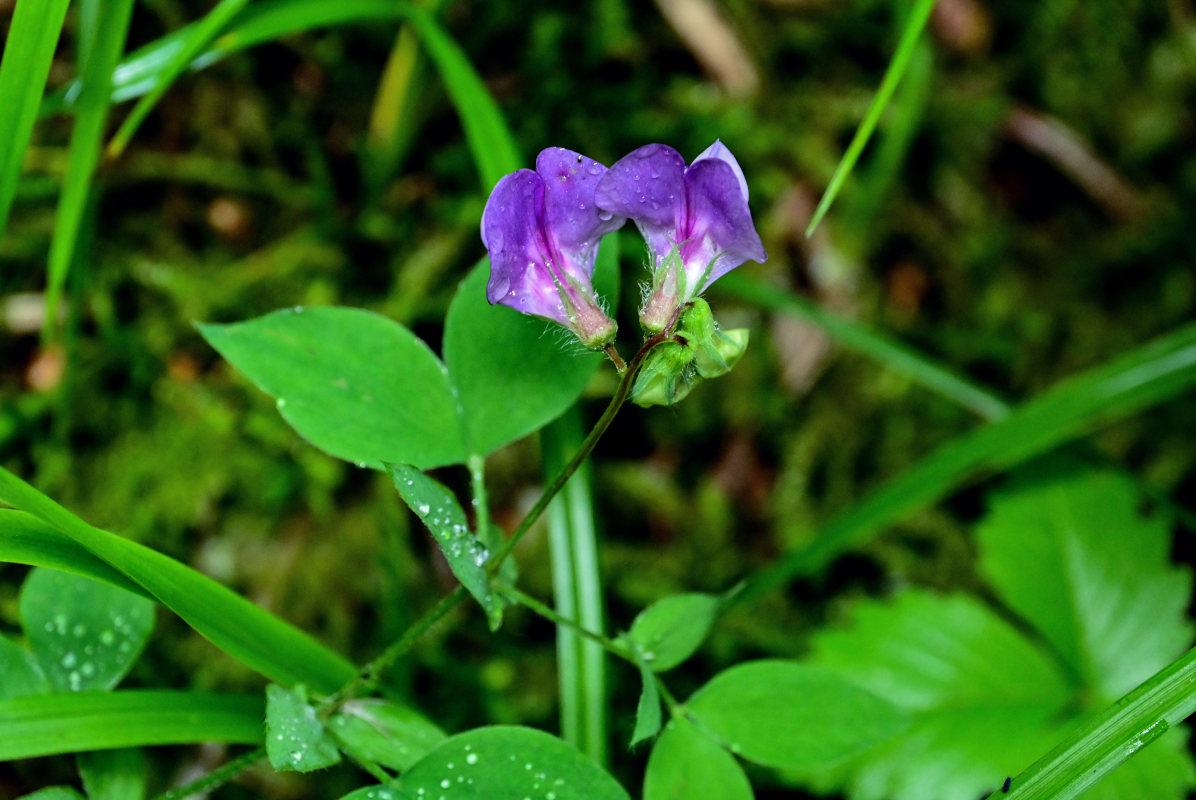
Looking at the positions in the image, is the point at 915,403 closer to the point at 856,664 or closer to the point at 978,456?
the point at 978,456

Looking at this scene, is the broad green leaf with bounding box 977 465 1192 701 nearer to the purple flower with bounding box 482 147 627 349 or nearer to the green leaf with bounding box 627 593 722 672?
the green leaf with bounding box 627 593 722 672

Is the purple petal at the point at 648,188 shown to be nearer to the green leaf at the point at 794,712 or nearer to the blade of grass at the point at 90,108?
the green leaf at the point at 794,712

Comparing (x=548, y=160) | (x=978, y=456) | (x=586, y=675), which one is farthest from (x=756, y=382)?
(x=548, y=160)

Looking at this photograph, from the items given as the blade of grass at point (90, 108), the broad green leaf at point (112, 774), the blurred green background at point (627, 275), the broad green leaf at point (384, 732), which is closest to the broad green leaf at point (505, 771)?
the broad green leaf at point (384, 732)

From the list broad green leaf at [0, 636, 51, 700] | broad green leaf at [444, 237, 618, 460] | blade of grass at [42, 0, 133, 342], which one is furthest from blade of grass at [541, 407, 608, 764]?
blade of grass at [42, 0, 133, 342]

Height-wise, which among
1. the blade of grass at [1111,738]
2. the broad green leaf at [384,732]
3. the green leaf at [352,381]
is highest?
the green leaf at [352,381]
